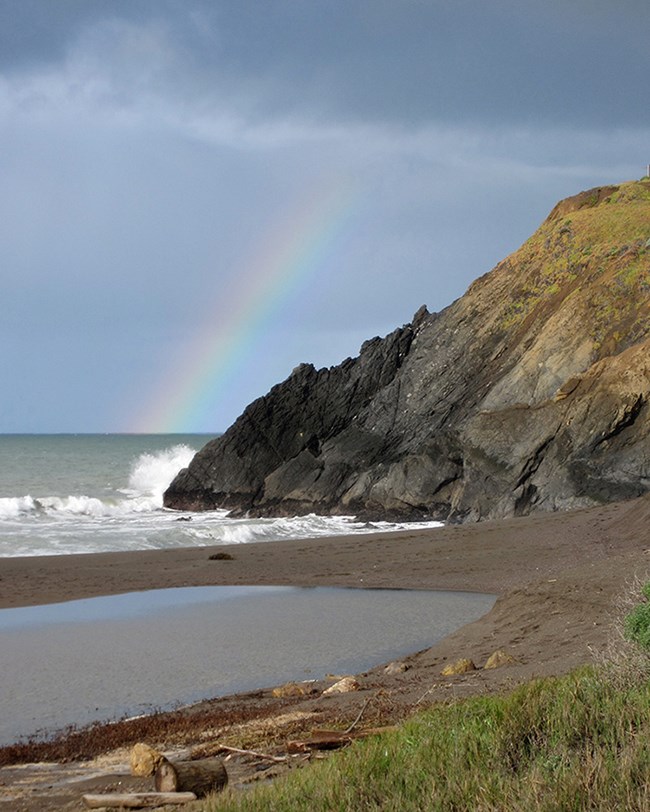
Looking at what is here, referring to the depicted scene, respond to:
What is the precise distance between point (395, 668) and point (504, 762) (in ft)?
25.8

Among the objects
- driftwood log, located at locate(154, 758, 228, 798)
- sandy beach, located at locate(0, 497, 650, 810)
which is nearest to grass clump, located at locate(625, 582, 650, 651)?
sandy beach, located at locate(0, 497, 650, 810)

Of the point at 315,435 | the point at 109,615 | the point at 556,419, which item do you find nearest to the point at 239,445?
the point at 315,435

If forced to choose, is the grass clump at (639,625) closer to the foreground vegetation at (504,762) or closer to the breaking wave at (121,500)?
the foreground vegetation at (504,762)

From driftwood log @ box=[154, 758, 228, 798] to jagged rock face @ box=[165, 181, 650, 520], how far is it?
31420 millimetres

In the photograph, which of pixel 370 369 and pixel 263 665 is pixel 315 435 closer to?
pixel 370 369

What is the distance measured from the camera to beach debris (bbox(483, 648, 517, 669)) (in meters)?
12.6

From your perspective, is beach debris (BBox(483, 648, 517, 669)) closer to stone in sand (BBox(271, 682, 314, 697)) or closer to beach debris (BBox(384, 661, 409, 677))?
beach debris (BBox(384, 661, 409, 677))

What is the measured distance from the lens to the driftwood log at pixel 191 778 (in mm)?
7018

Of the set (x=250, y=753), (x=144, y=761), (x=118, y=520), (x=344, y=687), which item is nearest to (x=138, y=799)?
(x=144, y=761)

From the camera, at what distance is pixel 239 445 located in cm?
5709

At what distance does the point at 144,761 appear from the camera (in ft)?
26.1

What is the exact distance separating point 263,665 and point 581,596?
20.0 feet

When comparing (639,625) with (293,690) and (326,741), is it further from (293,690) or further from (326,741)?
(293,690)

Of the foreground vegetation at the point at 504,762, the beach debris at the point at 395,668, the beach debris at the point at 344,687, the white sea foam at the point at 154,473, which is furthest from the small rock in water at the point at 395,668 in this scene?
the white sea foam at the point at 154,473
